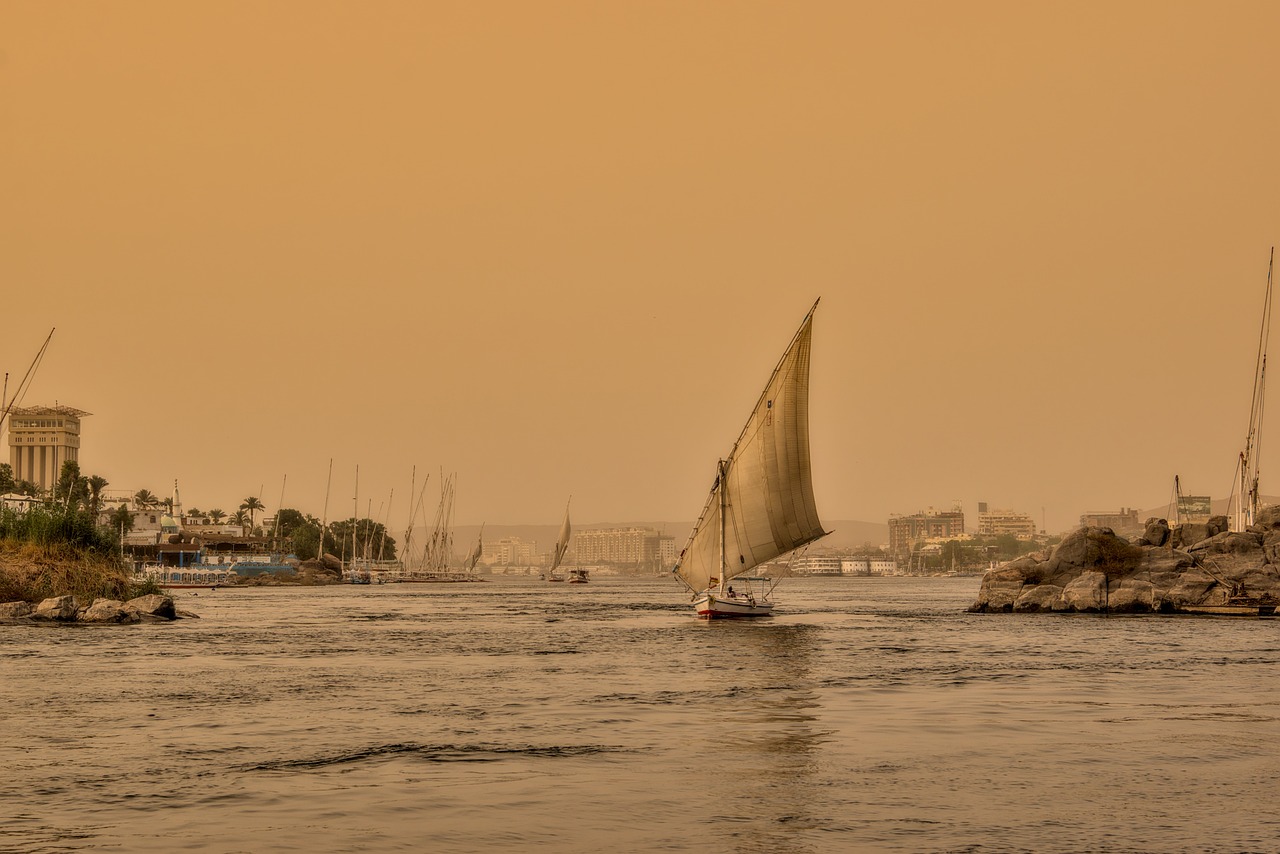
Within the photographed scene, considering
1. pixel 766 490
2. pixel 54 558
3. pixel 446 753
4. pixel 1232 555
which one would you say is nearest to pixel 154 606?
pixel 54 558

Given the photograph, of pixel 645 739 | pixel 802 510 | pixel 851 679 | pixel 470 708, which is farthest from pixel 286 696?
pixel 802 510

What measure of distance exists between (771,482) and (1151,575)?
Answer: 42.7m

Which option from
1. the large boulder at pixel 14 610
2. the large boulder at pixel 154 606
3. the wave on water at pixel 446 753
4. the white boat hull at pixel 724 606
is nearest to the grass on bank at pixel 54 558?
the large boulder at pixel 154 606

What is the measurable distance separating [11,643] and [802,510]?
4057 centimetres

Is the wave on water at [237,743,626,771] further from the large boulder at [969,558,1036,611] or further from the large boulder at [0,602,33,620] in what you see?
the large boulder at [969,558,1036,611]

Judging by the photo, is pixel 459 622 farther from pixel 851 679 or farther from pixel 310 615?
pixel 851 679

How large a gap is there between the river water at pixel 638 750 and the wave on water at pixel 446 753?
0.40 feet


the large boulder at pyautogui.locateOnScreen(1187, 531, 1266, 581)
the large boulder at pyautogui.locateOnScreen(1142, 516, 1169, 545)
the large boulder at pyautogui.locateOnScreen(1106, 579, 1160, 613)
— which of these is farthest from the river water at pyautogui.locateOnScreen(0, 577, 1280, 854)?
the large boulder at pyautogui.locateOnScreen(1142, 516, 1169, 545)

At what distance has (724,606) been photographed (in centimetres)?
7956

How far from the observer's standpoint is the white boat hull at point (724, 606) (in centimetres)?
7944

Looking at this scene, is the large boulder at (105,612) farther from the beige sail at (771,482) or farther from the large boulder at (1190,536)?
the large boulder at (1190,536)

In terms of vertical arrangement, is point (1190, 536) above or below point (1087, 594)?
above

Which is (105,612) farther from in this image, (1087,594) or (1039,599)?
(1087,594)

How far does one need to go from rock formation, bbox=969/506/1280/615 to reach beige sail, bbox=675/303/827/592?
34.4 m
